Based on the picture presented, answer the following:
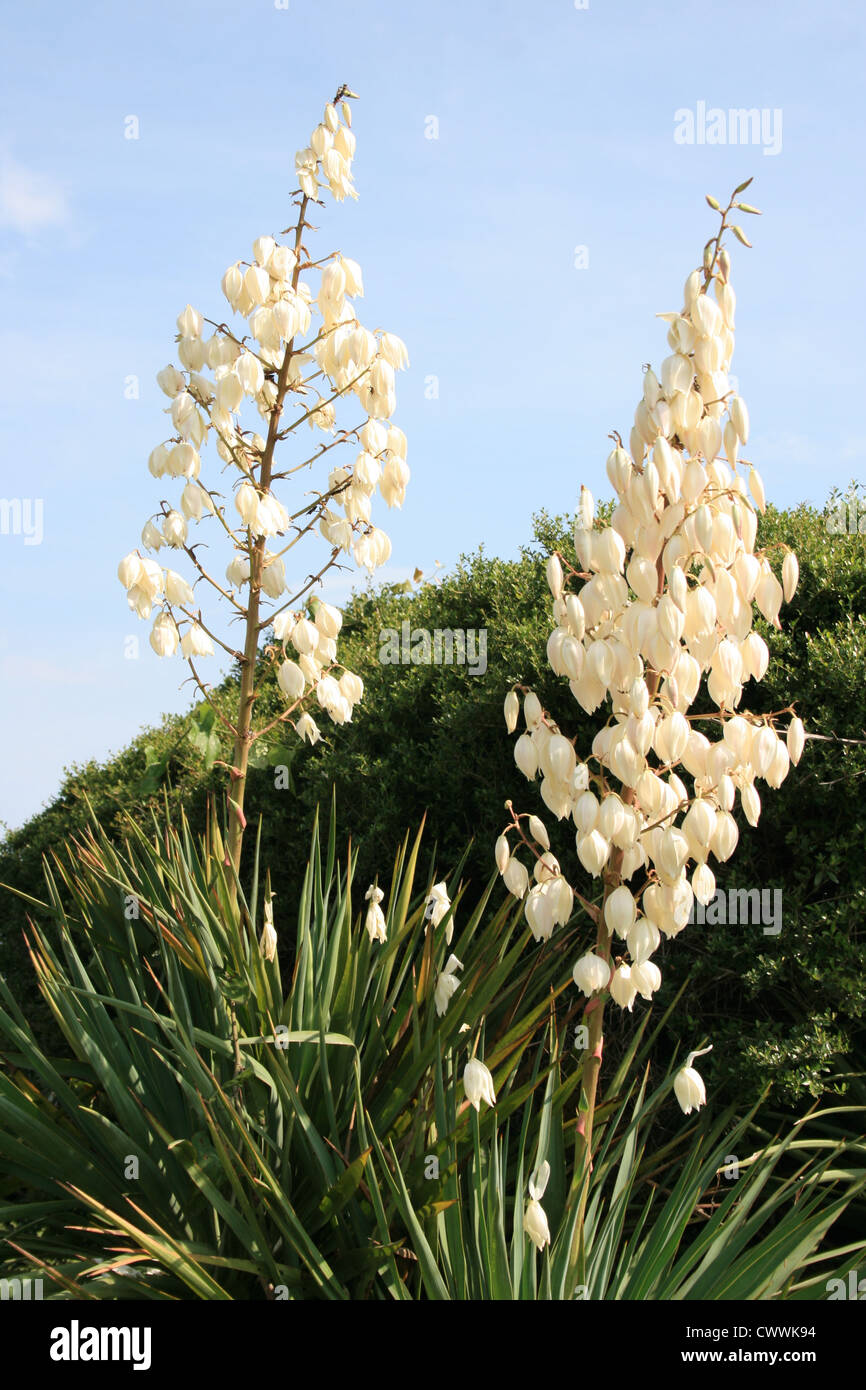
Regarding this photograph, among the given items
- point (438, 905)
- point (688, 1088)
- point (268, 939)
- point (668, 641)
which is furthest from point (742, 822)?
point (668, 641)

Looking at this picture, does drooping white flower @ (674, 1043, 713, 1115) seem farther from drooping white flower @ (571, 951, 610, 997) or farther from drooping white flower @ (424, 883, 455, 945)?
drooping white flower @ (424, 883, 455, 945)

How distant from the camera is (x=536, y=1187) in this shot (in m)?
2.19

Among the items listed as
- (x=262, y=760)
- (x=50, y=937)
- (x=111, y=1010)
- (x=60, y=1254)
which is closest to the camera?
(x=60, y=1254)

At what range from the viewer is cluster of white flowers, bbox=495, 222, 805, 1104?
223cm

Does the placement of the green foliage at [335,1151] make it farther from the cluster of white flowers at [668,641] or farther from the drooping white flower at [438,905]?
the cluster of white flowers at [668,641]

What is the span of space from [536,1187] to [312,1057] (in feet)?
2.91

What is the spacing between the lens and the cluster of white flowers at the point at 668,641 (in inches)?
87.7

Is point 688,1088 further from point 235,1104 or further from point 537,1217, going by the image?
point 235,1104

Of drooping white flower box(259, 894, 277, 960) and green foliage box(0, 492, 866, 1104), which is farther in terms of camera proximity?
green foliage box(0, 492, 866, 1104)

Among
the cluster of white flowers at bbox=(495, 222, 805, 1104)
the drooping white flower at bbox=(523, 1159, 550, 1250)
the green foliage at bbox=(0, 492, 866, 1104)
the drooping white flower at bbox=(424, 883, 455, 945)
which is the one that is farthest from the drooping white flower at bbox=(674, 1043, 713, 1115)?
the green foliage at bbox=(0, 492, 866, 1104)

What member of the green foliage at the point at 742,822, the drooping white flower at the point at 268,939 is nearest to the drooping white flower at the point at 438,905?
the drooping white flower at the point at 268,939
